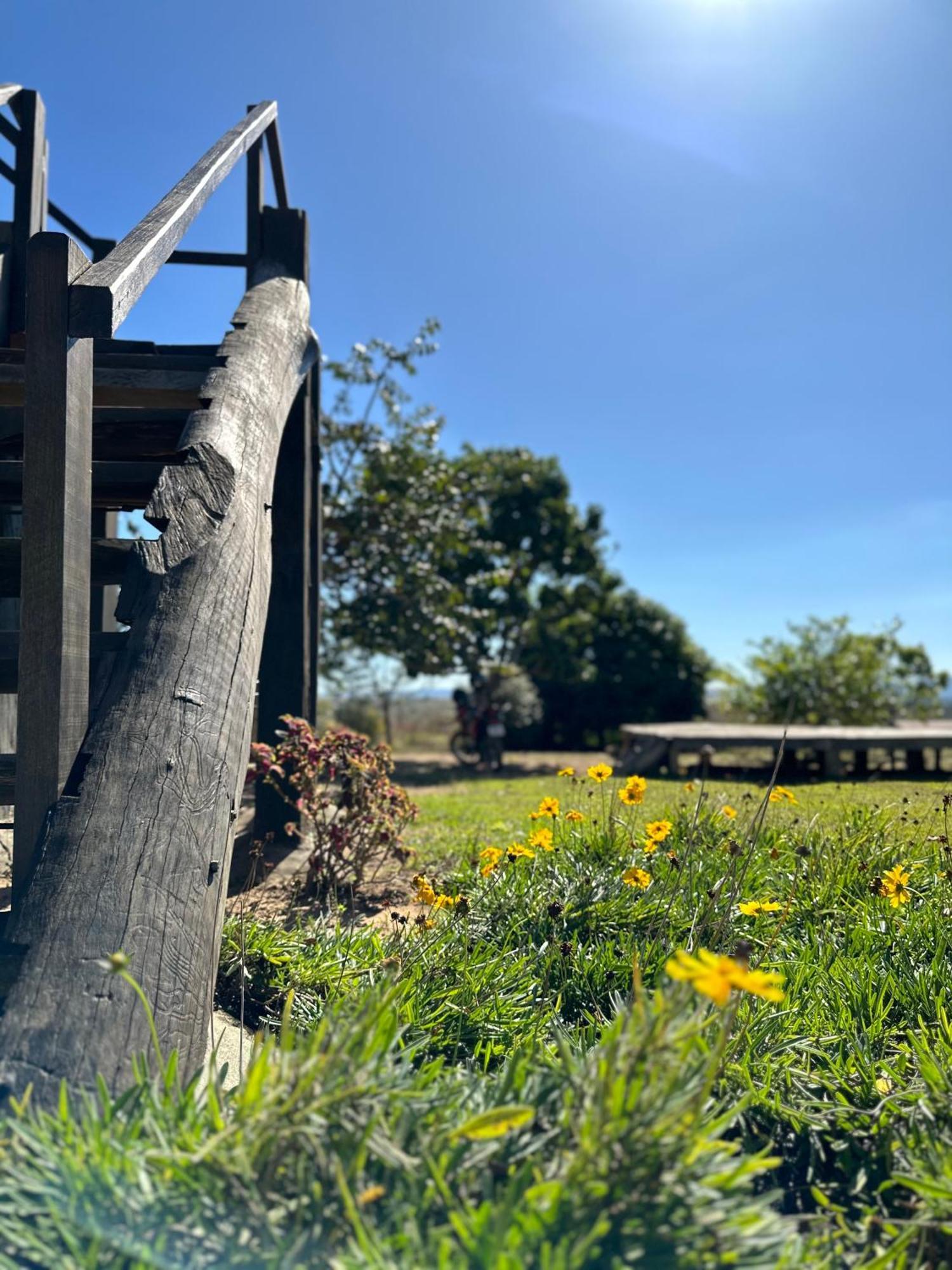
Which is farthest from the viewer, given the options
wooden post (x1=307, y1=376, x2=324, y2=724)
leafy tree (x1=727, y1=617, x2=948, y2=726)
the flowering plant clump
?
leafy tree (x1=727, y1=617, x2=948, y2=726)

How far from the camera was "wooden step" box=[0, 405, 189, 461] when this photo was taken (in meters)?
3.42

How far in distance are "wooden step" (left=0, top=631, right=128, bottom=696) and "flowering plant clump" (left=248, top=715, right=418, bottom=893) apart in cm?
125

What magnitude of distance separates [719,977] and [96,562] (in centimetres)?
238

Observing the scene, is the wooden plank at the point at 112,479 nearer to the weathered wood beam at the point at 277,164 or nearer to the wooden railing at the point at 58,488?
the wooden railing at the point at 58,488

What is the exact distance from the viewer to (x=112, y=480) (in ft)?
10.9

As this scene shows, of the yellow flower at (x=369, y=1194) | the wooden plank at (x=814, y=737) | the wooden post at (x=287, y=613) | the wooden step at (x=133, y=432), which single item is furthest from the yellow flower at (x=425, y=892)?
the wooden plank at (x=814, y=737)

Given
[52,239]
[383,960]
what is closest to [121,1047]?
[383,960]

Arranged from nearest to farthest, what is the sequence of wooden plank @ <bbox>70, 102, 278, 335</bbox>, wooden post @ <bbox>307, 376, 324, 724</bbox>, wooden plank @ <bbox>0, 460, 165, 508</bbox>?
1. wooden plank @ <bbox>70, 102, 278, 335</bbox>
2. wooden plank @ <bbox>0, 460, 165, 508</bbox>
3. wooden post @ <bbox>307, 376, 324, 724</bbox>

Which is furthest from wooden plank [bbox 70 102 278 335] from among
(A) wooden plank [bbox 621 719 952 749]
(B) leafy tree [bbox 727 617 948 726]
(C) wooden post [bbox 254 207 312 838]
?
(B) leafy tree [bbox 727 617 948 726]

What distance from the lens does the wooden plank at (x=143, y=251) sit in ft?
7.57

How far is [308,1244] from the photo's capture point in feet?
3.97

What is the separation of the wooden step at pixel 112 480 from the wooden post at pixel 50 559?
2.50 ft

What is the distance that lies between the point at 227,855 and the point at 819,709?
13443mm

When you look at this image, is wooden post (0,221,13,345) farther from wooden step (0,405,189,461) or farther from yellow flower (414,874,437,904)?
yellow flower (414,874,437,904)
